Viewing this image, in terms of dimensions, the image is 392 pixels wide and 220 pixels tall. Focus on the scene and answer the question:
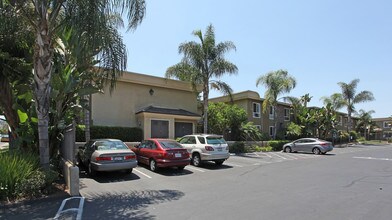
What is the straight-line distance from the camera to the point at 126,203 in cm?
784

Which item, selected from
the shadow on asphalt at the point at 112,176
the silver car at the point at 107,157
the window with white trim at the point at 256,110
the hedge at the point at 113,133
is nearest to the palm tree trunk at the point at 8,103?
the silver car at the point at 107,157

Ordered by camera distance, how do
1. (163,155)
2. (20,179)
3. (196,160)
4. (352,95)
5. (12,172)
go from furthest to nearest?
(352,95) < (196,160) < (163,155) < (20,179) < (12,172)

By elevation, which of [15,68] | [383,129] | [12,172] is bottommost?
[12,172]

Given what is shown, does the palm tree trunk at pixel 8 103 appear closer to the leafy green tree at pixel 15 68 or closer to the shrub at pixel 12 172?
the leafy green tree at pixel 15 68

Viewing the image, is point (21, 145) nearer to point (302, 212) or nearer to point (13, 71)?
point (13, 71)

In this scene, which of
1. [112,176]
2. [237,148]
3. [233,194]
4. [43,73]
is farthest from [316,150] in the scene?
[43,73]

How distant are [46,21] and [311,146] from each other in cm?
2339

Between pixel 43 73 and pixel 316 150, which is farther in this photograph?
pixel 316 150

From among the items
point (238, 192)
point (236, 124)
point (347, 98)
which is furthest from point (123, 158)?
point (347, 98)

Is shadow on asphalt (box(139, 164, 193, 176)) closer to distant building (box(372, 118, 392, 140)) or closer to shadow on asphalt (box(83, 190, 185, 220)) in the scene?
shadow on asphalt (box(83, 190, 185, 220))

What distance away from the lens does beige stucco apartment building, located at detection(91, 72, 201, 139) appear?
70.0 ft

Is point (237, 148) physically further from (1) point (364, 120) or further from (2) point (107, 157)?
(1) point (364, 120)

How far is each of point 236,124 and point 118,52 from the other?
1853 cm

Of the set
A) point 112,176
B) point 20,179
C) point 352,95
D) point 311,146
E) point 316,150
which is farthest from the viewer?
point 352,95
